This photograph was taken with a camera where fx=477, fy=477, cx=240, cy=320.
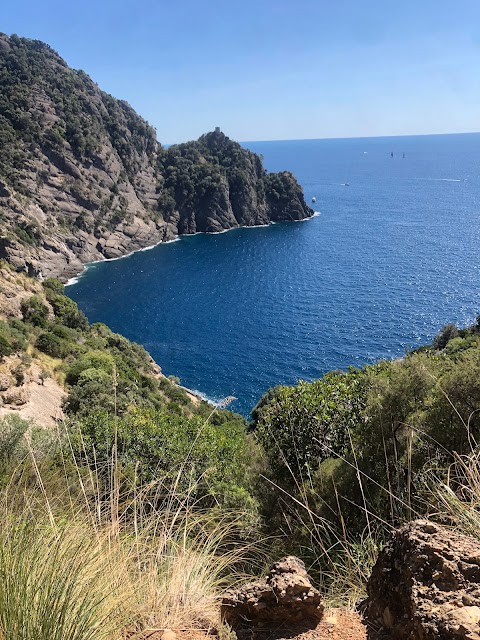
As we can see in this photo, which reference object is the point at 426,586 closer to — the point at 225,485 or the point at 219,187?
the point at 225,485

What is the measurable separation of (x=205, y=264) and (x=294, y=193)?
42753mm

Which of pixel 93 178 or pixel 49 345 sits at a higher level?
pixel 93 178

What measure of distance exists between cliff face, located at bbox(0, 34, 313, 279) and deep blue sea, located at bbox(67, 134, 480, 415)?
6134 mm

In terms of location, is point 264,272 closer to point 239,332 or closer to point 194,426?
point 239,332

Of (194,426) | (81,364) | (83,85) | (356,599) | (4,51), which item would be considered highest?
(4,51)

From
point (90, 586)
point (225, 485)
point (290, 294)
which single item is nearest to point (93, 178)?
point (290, 294)

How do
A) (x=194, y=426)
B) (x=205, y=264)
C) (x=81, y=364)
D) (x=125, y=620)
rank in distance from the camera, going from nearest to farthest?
(x=125, y=620) → (x=194, y=426) → (x=81, y=364) → (x=205, y=264)

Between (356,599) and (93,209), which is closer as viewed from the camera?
(356,599)

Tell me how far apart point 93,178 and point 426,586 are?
346ft

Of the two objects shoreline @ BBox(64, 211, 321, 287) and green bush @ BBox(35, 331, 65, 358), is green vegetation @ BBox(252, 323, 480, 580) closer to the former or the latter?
green bush @ BBox(35, 331, 65, 358)

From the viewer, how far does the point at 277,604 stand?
265 centimetres

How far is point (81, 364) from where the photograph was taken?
28312 mm

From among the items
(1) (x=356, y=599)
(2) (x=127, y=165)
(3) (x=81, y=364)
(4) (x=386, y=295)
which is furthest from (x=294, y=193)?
(1) (x=356, y=599)

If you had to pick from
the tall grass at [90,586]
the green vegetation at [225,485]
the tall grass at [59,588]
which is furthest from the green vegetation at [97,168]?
the tall grass at [59,588]
